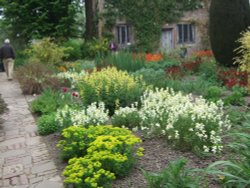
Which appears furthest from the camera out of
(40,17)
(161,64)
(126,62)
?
(40,17)

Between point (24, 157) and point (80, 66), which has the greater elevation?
point (80, 66)

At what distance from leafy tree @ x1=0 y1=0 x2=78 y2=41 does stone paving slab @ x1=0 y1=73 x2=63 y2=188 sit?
13.8 metres

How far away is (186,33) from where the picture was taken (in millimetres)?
23547

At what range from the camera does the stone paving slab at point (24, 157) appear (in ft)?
15.3

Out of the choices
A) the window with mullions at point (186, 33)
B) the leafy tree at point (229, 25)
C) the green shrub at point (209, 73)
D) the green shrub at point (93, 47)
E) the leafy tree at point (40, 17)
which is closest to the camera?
the green shrub at point (209, 73)

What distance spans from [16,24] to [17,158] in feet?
59.7

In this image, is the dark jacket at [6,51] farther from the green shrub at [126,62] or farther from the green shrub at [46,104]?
the green shrub at [46,104]

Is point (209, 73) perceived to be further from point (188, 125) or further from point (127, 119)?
point (188, 125)

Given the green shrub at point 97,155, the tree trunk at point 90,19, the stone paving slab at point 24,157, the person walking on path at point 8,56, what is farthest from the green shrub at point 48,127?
the tree trunk at point 90,19

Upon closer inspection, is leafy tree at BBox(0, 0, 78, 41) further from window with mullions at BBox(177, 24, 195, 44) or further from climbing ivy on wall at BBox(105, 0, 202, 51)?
window with mullions at BBox(177, 24, 195, 44)

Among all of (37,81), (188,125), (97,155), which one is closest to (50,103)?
(37,81)

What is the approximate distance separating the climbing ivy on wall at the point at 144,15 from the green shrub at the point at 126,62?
899 cm

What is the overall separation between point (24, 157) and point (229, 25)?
969 centimetres

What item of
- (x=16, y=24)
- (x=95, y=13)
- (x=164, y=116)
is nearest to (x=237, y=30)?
(x=164, y=116)
